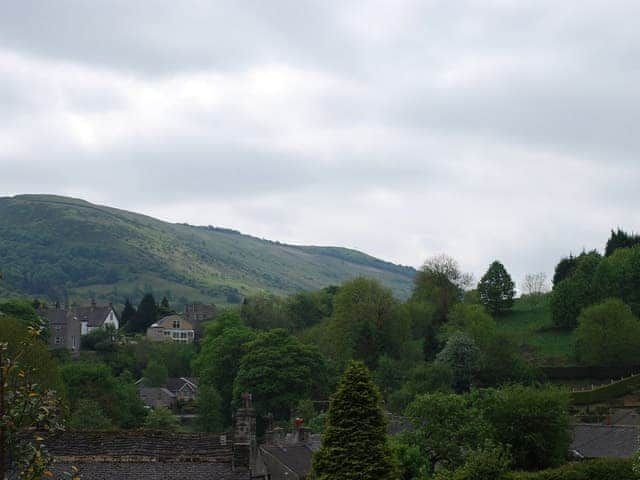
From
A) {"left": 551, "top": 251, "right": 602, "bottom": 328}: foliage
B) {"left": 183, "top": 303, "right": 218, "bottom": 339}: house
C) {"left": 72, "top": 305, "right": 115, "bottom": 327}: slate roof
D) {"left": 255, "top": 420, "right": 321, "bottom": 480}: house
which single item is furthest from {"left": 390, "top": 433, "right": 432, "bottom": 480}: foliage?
{"left": 183, "top": 303, "right": 218, "bottom": 339}: house

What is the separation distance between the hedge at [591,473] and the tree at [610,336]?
5060cm

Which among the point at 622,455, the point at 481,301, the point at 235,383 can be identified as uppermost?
the point at 481,301

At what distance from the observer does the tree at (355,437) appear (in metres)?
33.5

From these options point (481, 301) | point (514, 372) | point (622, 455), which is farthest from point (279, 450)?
point (481, 301)

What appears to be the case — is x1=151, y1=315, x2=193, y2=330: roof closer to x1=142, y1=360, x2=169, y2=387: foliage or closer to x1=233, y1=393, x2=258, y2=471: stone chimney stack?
x1=142, y1=360, x2=169, y2=387: foliage

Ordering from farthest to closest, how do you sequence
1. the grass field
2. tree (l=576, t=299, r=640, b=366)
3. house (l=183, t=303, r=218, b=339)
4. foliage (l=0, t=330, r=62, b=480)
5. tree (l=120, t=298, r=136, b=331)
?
house (l=183, t=303, r=218, b=339), tree (l=120, t=298, r=136, b=331), the grass field, tree (l=576, t=299, r=640, b=366), foliage (l=0, t=330, r=62, b=480)

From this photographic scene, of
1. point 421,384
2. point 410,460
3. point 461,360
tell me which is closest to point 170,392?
point 461,360

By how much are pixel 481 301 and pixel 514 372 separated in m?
36.8

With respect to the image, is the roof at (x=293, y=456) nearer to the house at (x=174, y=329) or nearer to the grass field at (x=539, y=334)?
the grass field at (x=539, y=334)

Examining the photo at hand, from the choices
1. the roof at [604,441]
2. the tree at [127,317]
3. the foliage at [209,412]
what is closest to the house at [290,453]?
the roof at [604,441]

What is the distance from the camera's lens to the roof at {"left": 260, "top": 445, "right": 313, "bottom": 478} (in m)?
54.3

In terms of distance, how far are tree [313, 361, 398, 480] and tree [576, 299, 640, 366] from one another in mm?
61612

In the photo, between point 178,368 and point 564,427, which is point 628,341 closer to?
point 564,427

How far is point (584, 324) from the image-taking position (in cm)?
9300
